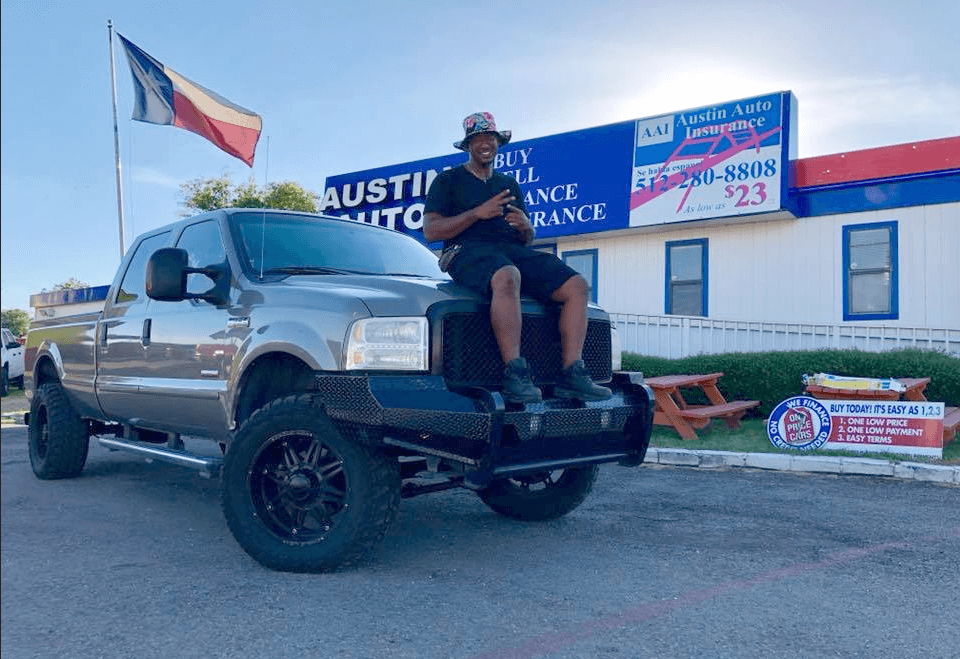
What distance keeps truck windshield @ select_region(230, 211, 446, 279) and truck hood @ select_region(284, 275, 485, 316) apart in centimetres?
54

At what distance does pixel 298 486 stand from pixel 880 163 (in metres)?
10.7

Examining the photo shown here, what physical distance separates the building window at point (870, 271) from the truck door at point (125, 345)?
999 centimetres

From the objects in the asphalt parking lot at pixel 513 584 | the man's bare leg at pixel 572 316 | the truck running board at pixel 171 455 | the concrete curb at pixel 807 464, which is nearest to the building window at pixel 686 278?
the concrete curb at pixel 807 464

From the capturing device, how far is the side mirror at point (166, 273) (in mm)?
4316

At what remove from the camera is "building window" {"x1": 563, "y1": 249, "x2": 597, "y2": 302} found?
14955 millimetres

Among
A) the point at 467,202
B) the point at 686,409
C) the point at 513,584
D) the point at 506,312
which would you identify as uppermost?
the point at 467,202

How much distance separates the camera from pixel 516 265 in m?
4.27

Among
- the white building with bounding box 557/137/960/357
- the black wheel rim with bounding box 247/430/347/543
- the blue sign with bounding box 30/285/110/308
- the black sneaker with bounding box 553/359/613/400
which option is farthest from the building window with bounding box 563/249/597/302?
the black wheel rim with bounding box 247/430/347/543

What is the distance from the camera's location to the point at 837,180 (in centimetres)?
1207

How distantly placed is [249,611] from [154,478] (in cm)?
397

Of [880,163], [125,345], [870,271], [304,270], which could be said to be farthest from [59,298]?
[880,163]

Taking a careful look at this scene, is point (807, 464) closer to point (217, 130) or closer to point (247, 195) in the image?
point (217, 130)

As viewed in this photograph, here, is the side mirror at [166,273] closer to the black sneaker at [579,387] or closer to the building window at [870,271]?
the black sneaker at [579,387]

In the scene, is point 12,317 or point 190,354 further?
point 190,354
